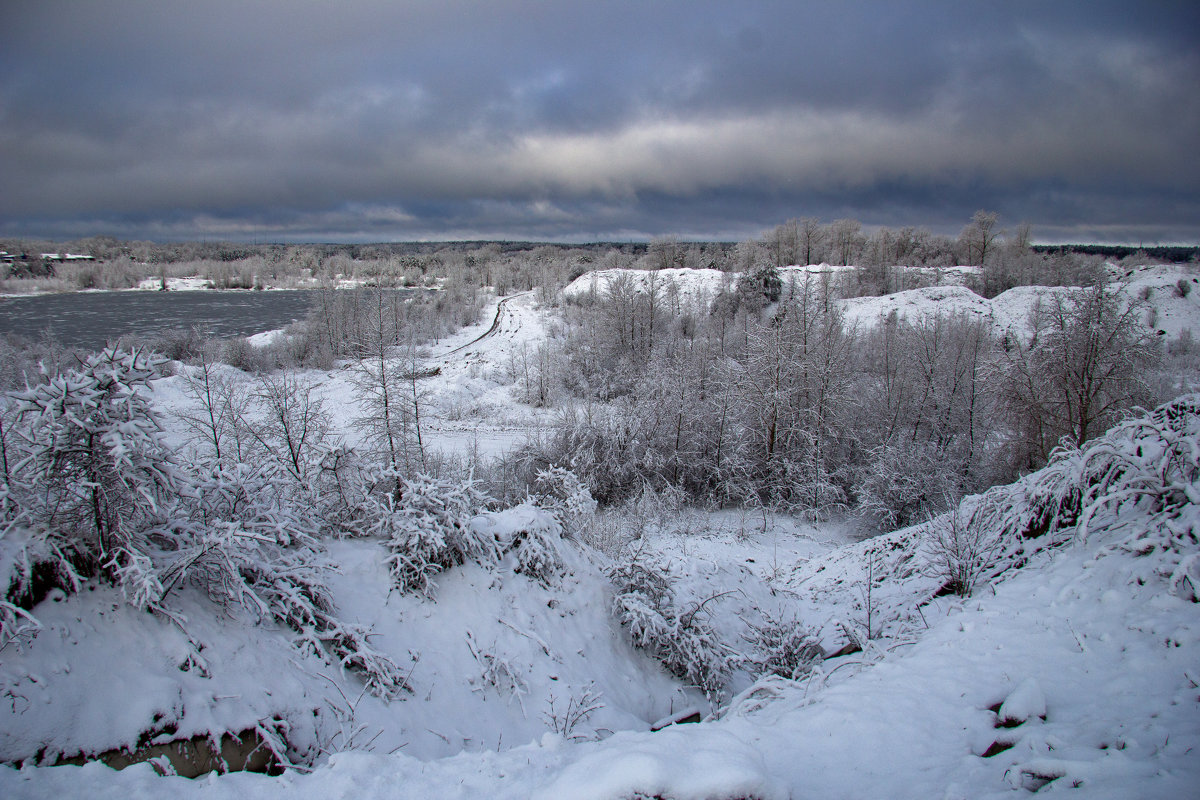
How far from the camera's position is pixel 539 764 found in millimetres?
3320

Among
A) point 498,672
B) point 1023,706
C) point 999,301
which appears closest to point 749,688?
point 1023,706

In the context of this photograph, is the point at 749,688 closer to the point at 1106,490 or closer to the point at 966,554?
the point at 966,554

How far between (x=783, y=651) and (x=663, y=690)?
1.63m

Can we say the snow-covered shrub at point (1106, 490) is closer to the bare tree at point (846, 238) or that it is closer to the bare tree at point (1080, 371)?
the bare tree at point (1080, 371)

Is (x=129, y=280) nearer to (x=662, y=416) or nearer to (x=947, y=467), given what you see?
(x=662, y=416)

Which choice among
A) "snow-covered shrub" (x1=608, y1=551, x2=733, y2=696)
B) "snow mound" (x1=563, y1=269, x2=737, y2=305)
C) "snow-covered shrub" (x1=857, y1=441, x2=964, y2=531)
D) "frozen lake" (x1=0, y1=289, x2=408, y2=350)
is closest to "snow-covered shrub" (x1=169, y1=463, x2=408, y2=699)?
"snow-covered shrub" (x1=608, y1=551, x2=733, y2=696)

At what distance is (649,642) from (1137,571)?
491cm

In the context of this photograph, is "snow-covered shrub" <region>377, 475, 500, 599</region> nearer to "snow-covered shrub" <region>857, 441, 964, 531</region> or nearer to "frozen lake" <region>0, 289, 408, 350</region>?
"snow-covered shrub" <region>857, 441, 964, 531</region>

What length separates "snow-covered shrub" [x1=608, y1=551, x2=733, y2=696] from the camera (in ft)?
21.0

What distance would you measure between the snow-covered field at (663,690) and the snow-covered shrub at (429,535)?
7.6 inches

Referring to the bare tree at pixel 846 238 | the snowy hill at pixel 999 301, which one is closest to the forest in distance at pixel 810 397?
the snowy hill at pixel 999 301

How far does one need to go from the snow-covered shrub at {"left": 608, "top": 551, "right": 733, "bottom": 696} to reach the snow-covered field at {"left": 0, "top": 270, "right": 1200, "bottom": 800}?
0.22 m

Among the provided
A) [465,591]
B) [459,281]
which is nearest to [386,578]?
[465,591]

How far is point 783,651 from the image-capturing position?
6.38m
